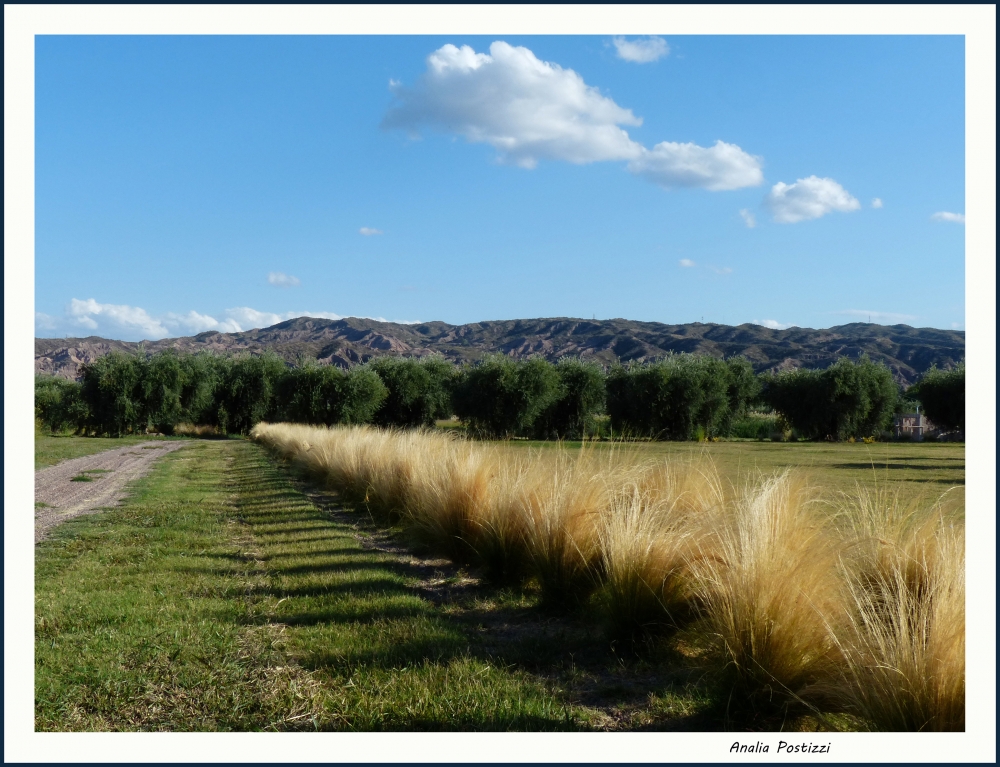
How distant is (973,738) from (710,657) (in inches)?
49.8

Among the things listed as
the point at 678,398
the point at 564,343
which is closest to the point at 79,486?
the point at 678,398

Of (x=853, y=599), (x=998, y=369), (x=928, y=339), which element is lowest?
(x=853, y=599)

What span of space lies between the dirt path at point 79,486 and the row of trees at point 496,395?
21.1 meters

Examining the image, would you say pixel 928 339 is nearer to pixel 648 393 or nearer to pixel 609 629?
pixel 648 393

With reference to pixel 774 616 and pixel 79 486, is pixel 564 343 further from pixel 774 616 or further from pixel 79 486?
pixel 774 616

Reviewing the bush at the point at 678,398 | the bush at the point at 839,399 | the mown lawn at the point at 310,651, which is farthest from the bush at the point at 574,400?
the mown lawn at the point at 310,651

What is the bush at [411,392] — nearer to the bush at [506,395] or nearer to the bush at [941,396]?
the bush at [506,395]

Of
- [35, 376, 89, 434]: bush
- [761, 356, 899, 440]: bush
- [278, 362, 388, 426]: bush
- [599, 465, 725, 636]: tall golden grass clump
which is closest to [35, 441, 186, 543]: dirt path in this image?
[599, 465, 725, 636]: tall golden grass clump

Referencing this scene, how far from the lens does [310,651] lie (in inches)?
155

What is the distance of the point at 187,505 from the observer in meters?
10.2

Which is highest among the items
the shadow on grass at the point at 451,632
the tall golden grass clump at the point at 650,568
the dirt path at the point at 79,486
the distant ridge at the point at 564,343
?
the distant ridge at the point at 564,343

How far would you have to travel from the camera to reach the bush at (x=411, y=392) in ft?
141

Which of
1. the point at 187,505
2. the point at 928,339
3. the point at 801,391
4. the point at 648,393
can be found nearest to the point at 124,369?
the point at 648,393

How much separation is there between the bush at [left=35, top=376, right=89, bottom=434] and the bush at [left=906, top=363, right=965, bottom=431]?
53851mm
